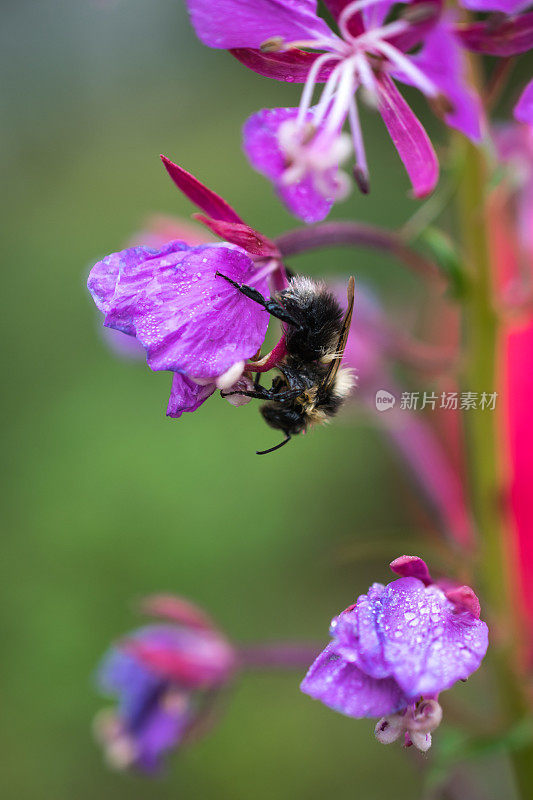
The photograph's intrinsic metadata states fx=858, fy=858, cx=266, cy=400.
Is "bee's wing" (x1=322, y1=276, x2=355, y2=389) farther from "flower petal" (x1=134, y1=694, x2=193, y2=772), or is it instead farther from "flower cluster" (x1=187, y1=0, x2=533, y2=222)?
"flower petal" (x1=134, y1=694, x2=193, y2=772)

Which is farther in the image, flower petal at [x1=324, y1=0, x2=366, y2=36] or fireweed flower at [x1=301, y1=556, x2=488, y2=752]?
flower petal at [x1=324, y1=0, x2=366, y2=36]

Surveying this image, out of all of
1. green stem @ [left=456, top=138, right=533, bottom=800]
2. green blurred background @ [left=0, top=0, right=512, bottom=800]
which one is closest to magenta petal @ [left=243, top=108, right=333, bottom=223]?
green stem @ [left=456, top=138, right=533, bottom=800]

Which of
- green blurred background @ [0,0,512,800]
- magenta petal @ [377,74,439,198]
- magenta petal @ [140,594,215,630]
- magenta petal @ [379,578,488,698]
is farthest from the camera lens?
green blurred background @ [0,0,512,800]

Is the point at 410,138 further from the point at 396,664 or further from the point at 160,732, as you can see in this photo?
the point at 160,732

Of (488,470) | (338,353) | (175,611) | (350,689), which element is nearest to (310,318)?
(338,353)

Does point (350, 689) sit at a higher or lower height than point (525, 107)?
lower
